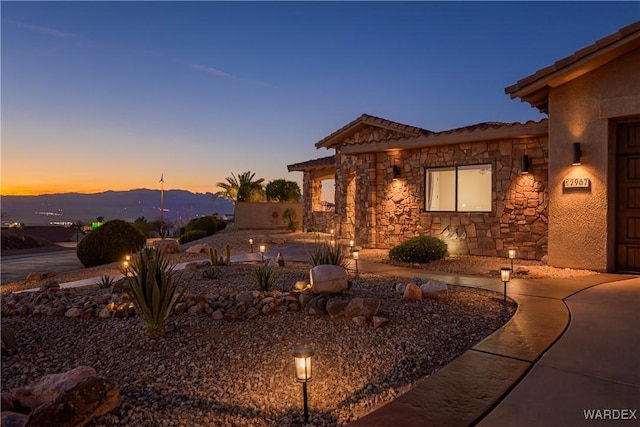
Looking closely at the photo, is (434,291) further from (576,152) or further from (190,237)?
(190,237)

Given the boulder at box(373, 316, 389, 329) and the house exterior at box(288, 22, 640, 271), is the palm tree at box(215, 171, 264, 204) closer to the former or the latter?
the house exterior at box(288, 22, 640, 271)

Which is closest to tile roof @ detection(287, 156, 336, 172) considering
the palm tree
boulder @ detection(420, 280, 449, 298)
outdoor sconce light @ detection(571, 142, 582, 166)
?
the palm tree

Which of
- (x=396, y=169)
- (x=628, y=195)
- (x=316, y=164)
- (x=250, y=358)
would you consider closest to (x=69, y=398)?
(x=250, y=358)

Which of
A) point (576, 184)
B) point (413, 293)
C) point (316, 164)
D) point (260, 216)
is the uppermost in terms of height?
point (316, 164)

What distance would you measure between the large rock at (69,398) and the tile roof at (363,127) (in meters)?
13.0

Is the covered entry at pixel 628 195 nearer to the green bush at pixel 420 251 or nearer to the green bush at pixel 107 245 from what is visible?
the green bush at pixel 420 251

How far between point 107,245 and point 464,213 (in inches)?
424

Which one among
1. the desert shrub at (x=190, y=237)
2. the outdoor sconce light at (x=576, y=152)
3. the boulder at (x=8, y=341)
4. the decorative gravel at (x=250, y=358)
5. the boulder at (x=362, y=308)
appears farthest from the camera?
the desert shrub at (x=190, y=237)

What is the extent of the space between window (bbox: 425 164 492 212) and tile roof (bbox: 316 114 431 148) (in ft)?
8.10

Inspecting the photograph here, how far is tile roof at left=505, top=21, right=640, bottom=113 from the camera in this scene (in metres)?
7.47

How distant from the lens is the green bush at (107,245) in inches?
488

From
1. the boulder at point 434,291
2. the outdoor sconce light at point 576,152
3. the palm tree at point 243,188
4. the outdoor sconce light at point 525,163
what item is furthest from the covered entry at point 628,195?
the palm tree at point 243,188

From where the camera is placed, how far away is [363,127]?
16984 millimetres

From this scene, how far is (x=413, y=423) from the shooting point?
2535mm
